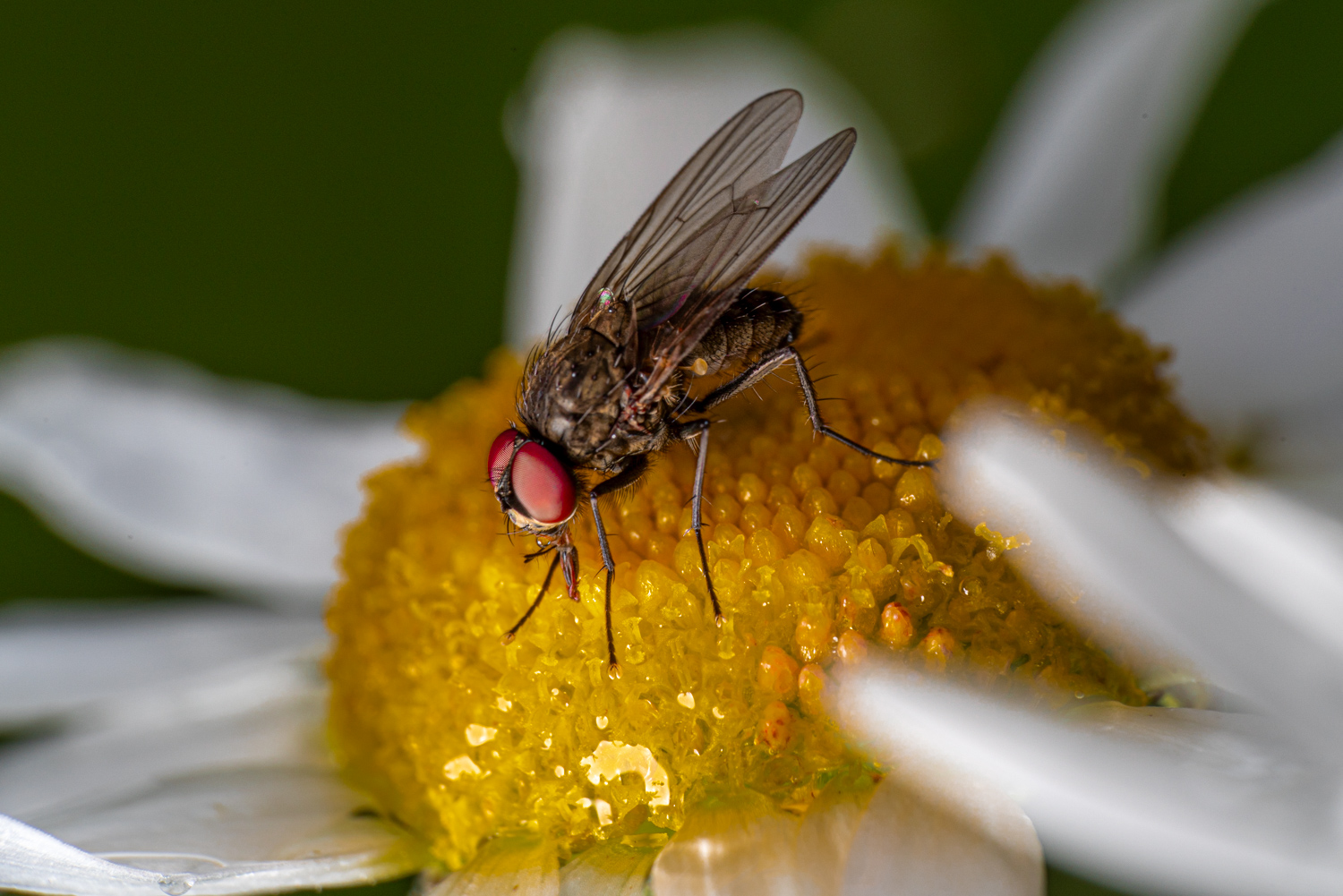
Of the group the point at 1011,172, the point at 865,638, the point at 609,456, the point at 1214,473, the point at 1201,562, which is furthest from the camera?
the point at 1011,172

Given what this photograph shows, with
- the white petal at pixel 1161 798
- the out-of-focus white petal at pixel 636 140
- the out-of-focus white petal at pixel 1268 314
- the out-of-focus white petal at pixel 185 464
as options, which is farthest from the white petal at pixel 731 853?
the out-of-focus white petal at pixel 636 140

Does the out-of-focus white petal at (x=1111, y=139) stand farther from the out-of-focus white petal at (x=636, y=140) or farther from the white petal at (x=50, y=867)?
the white petal at (x=50, y=867)

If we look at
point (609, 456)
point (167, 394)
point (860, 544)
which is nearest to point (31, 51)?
point (167, 394)

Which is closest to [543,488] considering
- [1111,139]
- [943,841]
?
[943,841]

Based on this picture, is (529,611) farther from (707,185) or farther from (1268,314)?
(1268,314)

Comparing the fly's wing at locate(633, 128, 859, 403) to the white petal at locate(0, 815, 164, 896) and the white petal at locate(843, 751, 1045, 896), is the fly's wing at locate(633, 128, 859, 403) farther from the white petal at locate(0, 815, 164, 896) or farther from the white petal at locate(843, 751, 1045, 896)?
the white petal at locate(0, 815, 164, 896)

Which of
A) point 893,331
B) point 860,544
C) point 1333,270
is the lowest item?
point 860,544

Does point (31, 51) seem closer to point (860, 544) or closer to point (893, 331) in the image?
point (893, 331)
